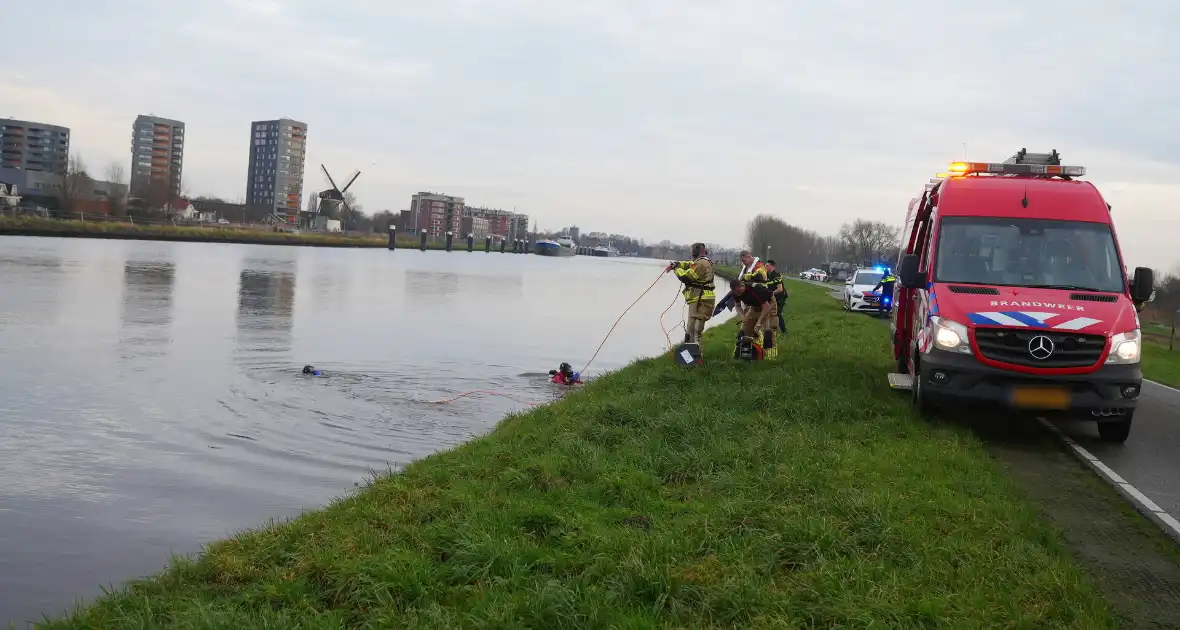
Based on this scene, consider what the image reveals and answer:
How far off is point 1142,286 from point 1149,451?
173cm

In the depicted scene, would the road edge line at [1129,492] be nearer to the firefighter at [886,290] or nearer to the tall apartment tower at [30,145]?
the firefighter at [886,290]

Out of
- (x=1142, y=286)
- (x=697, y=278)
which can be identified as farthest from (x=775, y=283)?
(x=1142, y=286)

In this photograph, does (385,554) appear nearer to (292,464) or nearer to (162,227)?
(292,464)

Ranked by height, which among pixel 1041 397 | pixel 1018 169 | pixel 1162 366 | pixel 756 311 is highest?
pixel 1018 169

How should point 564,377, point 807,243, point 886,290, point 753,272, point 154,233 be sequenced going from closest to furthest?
point 753,272 → point 564,377 → point 886,290 → point 154,233 → point 807,243

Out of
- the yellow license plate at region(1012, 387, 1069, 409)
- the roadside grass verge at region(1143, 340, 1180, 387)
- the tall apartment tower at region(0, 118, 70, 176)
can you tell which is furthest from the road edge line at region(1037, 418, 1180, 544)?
the tall apartment tower at region(0, 118, 70, 176)

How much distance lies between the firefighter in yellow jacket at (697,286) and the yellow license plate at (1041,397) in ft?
22.7

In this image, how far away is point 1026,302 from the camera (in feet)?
32.8

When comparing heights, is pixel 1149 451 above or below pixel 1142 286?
below

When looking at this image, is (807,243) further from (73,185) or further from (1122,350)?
(1122,350)

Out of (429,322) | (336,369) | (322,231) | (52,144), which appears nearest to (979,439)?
(336,369)

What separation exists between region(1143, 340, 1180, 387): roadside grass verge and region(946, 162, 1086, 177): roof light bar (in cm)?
804

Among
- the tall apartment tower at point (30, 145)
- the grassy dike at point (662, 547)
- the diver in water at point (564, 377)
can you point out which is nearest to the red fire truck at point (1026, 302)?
the grassy dike at point (662, 547)

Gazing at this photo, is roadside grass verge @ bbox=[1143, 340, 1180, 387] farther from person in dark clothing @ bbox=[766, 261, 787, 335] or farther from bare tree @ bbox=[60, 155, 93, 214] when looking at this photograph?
bare tree @ bbox=[60, 155, 93, 214]
